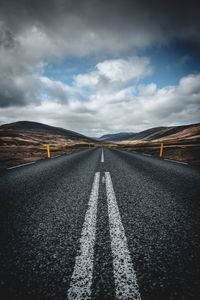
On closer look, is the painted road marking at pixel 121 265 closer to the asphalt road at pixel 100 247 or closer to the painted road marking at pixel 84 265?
the asphalt road at pixel 100 247

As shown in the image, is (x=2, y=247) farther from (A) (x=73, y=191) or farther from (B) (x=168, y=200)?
(B) (x=168, y=200)

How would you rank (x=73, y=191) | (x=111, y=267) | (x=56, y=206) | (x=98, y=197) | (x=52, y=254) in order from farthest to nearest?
1. (x=73, y=191)
2. (x=98, y=197)
3. (x=56, y=206)
4. (x=52, y=254)
5. (x=111, y=267)

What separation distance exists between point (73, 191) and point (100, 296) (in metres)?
2.77

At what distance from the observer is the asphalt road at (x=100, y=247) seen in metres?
1.23

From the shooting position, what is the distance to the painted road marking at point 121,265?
119 centimetres

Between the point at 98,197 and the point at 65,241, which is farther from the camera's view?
the point at 98,197

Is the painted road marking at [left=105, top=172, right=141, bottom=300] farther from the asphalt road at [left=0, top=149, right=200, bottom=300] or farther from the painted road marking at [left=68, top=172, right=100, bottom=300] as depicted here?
the painted road marking at [left=68, top=172, right=100, bottom=300]

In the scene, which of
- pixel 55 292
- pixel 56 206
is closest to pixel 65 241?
pixel 55 292

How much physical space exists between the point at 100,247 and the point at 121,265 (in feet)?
1.14

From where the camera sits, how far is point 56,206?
293 centimetres

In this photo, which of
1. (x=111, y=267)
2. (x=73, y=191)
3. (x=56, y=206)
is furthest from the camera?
(x=73, y=191)

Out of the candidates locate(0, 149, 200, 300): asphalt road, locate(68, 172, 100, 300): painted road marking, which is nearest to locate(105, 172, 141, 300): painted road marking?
locate(0, 149, 200, 300): asphalt road

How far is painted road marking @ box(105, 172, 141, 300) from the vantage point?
1187 mm

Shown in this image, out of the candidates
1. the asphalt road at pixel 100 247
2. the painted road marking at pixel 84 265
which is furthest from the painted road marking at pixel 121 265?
the painted road marking at pixel 84 265
